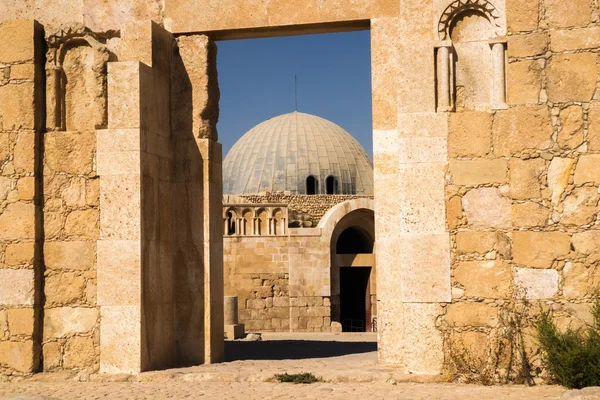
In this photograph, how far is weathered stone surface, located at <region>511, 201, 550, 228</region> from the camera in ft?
23.7

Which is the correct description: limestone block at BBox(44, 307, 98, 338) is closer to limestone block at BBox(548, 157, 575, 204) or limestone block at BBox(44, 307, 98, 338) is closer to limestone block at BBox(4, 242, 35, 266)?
limestone block at BBox(4, 242, 35, 266)

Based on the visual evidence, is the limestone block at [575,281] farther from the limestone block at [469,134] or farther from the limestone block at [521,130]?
the limestone block at [469,134]

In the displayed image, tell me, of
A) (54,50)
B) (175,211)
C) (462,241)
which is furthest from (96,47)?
(462,241)

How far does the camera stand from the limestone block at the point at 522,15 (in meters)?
7.35

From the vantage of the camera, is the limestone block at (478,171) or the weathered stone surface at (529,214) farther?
the limestone block at (478,171)

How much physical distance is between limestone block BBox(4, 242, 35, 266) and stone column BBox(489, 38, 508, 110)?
15.7 ft

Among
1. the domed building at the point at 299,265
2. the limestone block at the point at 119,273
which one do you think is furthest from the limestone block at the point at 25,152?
the domed building at the point at 299,265

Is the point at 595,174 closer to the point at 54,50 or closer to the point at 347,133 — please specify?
the point at 54,50

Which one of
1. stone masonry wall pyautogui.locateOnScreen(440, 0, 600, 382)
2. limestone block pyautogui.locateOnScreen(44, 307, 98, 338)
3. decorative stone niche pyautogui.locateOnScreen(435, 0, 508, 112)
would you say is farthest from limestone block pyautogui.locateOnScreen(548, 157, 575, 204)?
limestone block pyautogui.locateOnScreen(44, 307, 98, 338)

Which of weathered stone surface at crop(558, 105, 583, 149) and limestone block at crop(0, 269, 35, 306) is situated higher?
weathered stone surface at crop(558, 105, 583, 149)

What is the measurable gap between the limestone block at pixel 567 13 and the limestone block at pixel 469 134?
101cm

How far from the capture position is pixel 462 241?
→ 7473 mm

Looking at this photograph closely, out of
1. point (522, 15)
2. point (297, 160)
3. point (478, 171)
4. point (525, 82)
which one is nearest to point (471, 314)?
point (478, 171)

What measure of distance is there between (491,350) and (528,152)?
1804 millimetres
